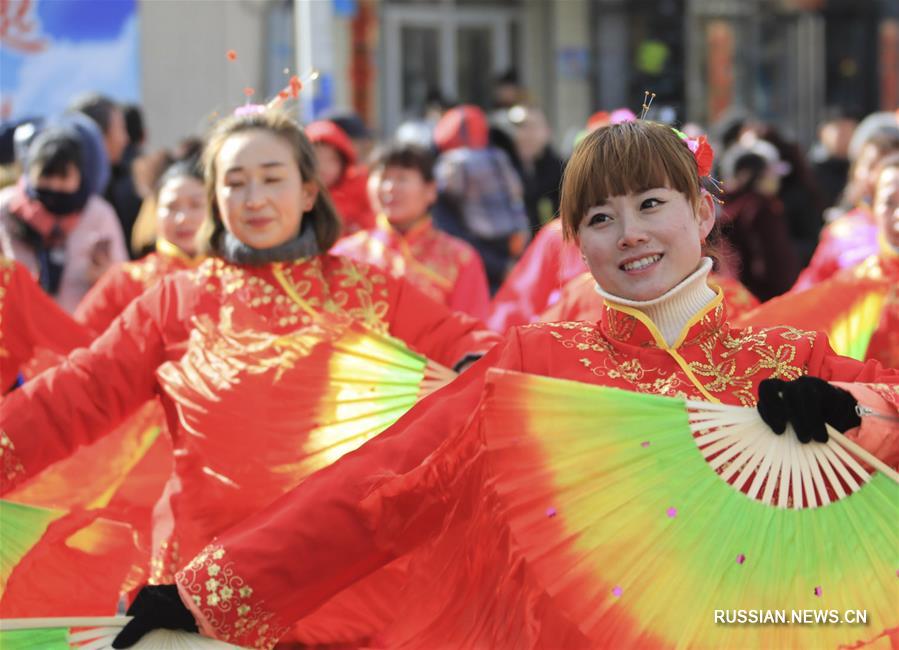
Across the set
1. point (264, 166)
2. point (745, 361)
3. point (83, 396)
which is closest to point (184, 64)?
point (264, 166)

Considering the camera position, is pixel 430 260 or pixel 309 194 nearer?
pixel 309 194

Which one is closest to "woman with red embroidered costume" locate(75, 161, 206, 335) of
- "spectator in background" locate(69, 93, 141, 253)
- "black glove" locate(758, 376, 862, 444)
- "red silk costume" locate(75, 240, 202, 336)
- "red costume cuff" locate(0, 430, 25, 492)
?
"red silk costume" locate(75, 240, 202, 336)

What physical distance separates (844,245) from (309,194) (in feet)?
7.82

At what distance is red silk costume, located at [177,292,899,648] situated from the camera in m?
2.43

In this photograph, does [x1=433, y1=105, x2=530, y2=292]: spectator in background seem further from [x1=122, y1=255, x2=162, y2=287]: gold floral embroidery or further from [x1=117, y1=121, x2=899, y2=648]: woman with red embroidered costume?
[x1=117, y1=121, x2=899, y2=648]: woman with red embroidered costume

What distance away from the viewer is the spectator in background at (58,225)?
5.73m

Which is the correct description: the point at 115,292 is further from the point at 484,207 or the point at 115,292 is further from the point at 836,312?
the point at 484,207

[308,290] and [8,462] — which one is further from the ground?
[308,290]

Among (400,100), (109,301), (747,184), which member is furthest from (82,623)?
(400,100)

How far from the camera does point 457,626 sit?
2.49 meters

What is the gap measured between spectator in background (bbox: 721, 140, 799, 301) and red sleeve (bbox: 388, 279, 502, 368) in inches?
146

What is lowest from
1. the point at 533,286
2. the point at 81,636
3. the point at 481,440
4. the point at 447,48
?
the point at 81,636

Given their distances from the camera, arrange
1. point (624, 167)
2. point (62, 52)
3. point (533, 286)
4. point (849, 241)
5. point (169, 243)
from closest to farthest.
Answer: point (624, 167)
point (169, 243)
point (849, 241)
point (533, 286)
point (62, 52)

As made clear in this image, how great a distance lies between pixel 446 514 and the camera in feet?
8.14
